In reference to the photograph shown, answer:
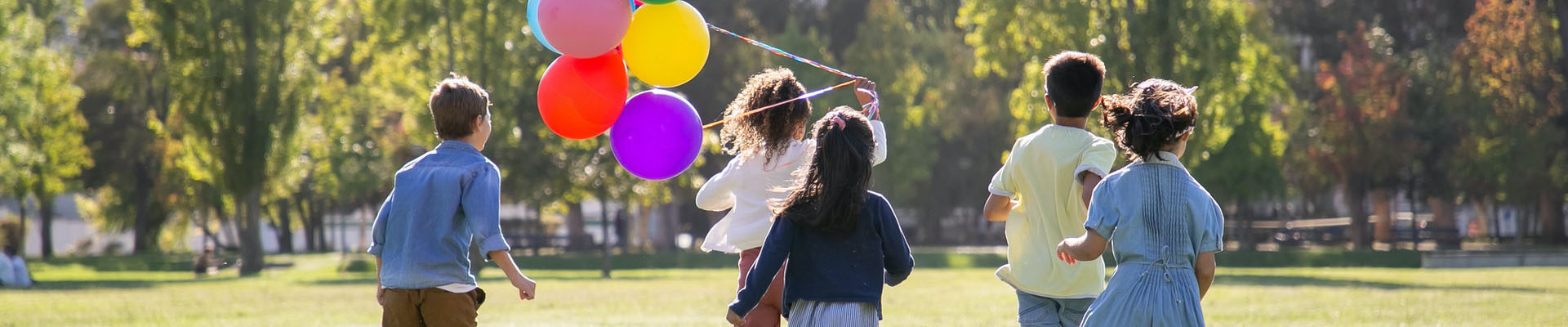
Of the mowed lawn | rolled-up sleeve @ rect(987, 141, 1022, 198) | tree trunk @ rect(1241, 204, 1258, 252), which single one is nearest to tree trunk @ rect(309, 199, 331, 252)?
the mowed lawn

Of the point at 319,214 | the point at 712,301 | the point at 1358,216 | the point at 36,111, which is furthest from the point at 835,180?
the point at 319,214

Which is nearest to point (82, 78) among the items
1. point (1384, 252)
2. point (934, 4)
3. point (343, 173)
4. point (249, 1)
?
point (343, 173)

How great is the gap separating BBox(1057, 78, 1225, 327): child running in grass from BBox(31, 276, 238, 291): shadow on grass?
21392 millimetres

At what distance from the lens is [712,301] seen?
53.9 feet

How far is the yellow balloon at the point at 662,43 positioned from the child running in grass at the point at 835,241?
208 centimetres

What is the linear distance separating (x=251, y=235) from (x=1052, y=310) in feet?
94.1

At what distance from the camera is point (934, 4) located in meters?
49.2

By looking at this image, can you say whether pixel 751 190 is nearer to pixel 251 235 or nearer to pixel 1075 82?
pixel 1075 82

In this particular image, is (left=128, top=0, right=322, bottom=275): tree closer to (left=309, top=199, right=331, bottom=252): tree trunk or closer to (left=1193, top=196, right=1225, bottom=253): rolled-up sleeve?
(left=309, top=199, right=331, bottom=252): tree trunk

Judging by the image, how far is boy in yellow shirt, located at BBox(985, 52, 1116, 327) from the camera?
16.9ft

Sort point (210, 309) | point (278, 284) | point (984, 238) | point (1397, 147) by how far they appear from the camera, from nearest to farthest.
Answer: point (210, 309) < point (278, 284) < point (1397, 147) < point (984, 238)

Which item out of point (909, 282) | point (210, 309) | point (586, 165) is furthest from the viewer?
point (586, 165)

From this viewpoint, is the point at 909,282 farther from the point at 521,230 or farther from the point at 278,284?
the point at 521,230

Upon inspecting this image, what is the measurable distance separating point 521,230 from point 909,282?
104ft
